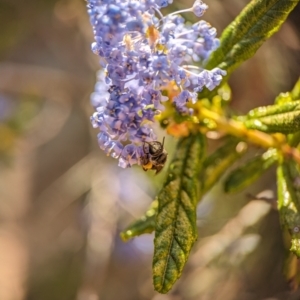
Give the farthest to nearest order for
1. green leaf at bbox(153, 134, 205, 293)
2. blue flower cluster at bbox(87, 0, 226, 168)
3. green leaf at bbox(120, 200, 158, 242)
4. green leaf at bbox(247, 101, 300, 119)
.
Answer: green leaf at bbox(120, 200, 158, 242) < green leaf at bbox(247, 101, 300, 119) < green leaf at bbox(153, 134, 205, 293) < blue flower cluster at bbox(87, 0, 226, 168)

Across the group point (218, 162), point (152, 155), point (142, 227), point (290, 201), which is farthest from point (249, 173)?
point (152, 155)

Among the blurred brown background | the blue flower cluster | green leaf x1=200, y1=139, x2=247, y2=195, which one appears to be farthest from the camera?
the blurred brown background

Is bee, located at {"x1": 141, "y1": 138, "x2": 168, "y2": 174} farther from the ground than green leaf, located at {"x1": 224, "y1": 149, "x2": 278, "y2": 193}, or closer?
farther from the ground

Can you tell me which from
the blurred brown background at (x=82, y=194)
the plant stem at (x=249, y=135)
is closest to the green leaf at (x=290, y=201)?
the plant stem at (x=249, y=135)

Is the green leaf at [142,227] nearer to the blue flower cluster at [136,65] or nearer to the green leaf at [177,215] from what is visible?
the green leaf at [177,215]

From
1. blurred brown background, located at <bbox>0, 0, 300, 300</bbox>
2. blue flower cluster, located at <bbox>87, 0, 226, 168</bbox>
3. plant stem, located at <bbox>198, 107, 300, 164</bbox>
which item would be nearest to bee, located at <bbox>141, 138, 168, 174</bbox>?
blue flower cluster, located at <bbox>87, 0, 226, 168</bbox>

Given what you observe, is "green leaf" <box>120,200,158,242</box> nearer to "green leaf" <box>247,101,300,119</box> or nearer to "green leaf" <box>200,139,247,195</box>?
"green leaf" <box>200,139,247,195</box>

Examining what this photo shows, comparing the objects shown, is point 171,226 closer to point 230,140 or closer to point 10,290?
point 230,140
